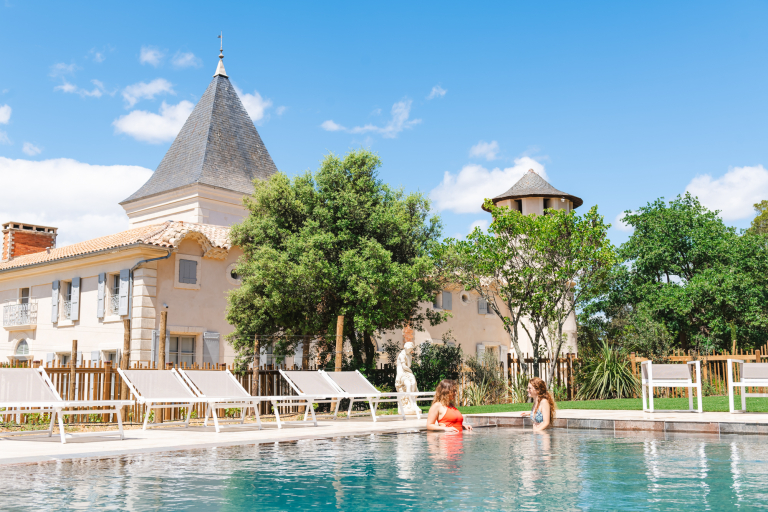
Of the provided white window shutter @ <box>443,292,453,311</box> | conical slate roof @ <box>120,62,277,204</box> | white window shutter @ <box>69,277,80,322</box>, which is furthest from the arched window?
white window shutter @ <box>443,292,453,311</box>

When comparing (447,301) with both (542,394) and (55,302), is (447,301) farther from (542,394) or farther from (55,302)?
(542,394)

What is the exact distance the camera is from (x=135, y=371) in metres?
11.2

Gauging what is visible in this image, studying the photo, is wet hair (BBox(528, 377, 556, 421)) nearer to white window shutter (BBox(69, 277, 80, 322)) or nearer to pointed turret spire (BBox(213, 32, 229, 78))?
white window shutter (BBox(69, 277, 80, 322))

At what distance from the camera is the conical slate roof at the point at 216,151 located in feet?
115

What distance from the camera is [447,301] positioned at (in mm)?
31922

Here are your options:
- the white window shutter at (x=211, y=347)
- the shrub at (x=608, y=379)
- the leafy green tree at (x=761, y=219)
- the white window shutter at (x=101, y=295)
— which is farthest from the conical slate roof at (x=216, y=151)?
the leafy green tree at (x=761, y=219)

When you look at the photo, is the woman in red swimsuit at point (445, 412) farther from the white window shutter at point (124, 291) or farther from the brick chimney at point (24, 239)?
the brick chimney at point (24, 239)

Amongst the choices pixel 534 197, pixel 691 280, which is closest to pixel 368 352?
pixel 534 197

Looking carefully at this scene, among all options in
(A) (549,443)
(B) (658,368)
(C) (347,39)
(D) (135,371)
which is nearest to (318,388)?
(D) (135,371)

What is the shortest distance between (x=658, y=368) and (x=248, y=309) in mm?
12129

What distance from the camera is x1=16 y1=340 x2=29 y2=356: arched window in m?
29.2

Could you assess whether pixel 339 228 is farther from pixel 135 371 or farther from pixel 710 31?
pixel 710 31

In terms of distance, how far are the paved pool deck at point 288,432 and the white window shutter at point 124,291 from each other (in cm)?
1290

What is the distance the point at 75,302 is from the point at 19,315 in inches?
166
